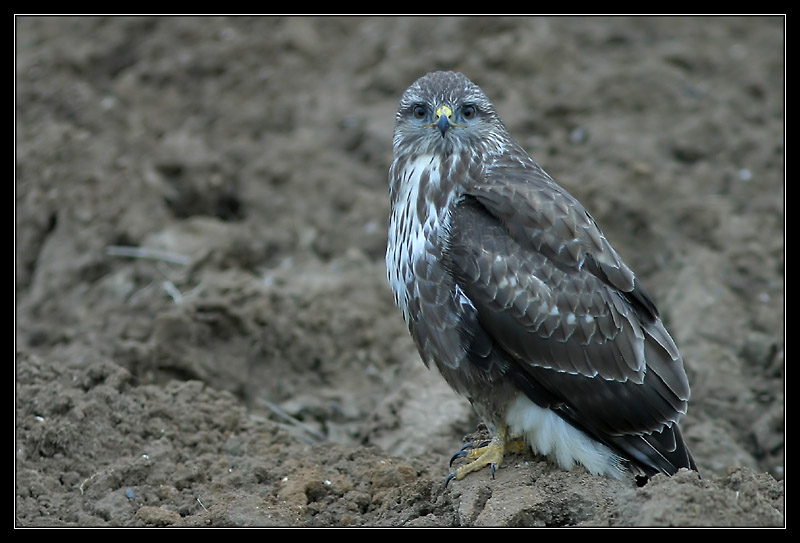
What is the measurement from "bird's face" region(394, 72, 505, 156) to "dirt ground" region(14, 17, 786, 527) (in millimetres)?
1801

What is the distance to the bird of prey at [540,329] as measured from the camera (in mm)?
5223

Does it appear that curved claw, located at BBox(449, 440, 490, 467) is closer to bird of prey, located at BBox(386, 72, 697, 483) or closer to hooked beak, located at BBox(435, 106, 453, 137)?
bird of prey, located at BBox(386, 72, 697, 483)

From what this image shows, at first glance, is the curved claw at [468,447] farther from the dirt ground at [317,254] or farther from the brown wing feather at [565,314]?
the brown wing feather at [565,314]

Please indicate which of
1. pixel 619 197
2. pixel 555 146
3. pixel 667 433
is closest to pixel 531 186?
pixel 667 433

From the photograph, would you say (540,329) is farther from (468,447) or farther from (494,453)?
(468,447)

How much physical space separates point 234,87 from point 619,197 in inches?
183

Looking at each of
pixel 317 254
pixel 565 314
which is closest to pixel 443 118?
pixel 565 314

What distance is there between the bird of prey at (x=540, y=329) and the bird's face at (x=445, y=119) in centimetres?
34

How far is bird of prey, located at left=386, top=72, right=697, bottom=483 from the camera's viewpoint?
522cm

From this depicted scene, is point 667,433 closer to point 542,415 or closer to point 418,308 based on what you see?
point 542,415

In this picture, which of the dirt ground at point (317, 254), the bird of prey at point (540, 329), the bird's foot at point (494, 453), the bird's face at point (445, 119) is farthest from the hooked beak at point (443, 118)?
the dirt ground at point (317, 254)

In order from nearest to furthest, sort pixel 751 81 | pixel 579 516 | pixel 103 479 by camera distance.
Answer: pixel 579 516 < pixel 103 479 < pixel 751 81

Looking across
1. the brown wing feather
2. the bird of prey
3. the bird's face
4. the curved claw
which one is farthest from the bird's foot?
the bird's face

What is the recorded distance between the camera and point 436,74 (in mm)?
5938
